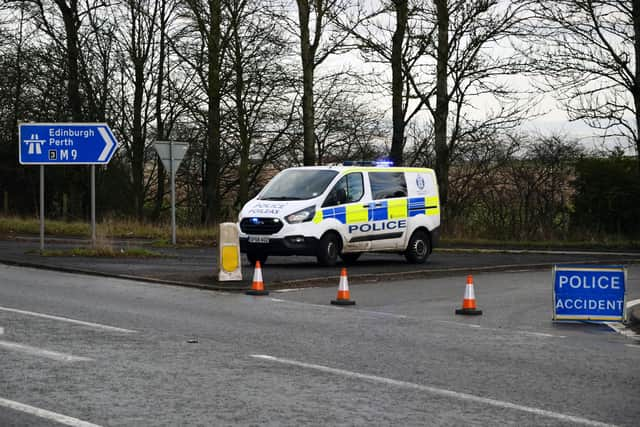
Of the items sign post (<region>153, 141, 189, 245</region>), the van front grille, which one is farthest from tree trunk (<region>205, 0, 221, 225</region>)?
the van front grille

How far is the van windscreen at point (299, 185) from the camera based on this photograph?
827 inches

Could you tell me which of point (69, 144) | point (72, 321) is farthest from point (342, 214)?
point (72, 321)

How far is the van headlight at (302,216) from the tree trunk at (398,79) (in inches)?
539

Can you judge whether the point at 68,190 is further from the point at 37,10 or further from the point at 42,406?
the point at 42,406

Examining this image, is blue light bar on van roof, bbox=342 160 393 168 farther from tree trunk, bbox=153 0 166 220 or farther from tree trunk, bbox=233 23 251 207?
tree trunk, bbox=153 0 166 220

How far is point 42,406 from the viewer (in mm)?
6988

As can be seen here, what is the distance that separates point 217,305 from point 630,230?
73.6ft

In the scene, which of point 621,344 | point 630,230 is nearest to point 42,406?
point 621,344

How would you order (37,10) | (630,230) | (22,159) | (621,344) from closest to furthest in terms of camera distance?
(621,344)
(22,159)
(630,230)
(37,10)

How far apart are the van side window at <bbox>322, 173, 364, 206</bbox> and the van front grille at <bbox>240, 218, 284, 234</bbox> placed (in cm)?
105

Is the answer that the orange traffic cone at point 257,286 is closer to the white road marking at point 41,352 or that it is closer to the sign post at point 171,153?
the white road marking at point 41,352

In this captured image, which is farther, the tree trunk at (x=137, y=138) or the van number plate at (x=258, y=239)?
the tree trunk at (x=137, y=138)

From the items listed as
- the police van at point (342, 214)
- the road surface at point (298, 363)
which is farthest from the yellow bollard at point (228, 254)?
the police van at point (342, 214)

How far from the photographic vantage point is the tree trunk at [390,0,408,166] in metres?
33.2
